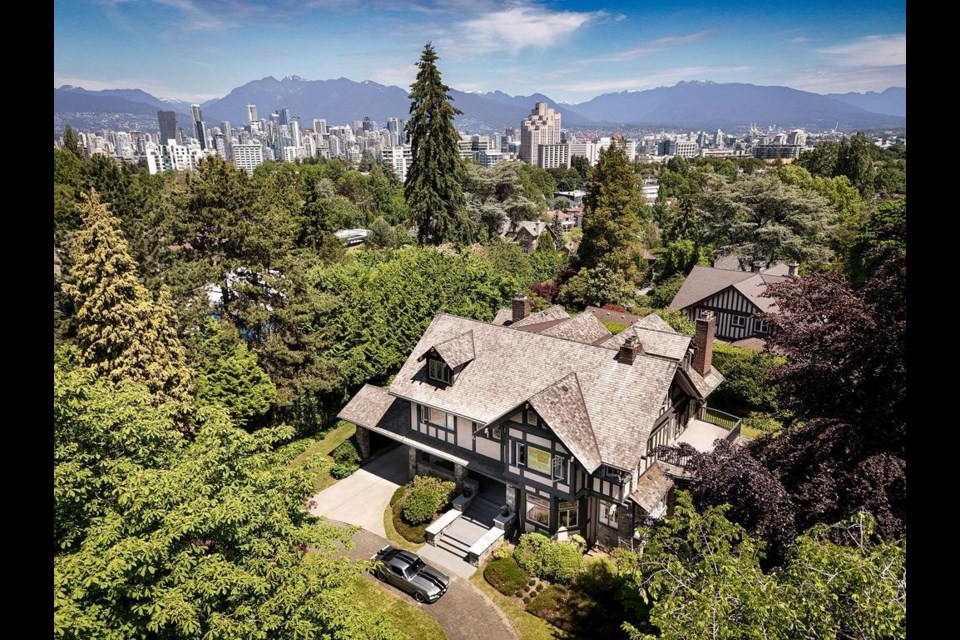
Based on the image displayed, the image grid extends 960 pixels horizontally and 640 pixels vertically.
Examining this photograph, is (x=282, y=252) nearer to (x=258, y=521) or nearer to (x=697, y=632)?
(x=258, y=521)

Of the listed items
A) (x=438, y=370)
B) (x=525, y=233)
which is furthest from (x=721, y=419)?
(x=525, y=233)

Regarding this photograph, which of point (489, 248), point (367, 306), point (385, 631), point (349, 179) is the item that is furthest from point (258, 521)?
point (349, 179)

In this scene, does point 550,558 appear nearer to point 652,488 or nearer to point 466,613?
point 466,613

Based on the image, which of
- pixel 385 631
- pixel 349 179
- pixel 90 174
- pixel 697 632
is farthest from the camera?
pixel 349 179

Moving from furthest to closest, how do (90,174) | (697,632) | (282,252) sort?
(90,174), (282,252), (697,632)

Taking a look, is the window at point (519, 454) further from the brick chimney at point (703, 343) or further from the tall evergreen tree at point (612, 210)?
the tall evergreen tree at point (612, 210)

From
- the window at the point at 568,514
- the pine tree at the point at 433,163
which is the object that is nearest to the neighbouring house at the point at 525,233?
the pine tree at the point at 433,163

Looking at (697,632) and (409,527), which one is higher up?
(697,632)
